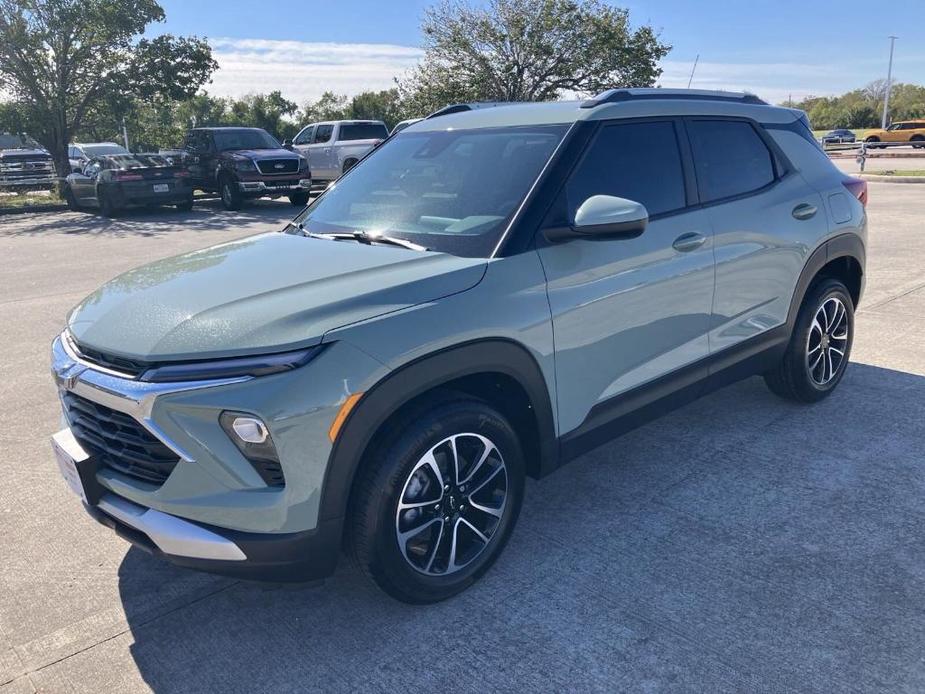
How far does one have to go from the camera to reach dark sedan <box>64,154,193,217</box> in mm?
17109

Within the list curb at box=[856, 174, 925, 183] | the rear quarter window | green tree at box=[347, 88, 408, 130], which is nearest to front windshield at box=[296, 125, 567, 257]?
the rear quarter window

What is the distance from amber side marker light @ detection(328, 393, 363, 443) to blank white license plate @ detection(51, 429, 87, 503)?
1.00m

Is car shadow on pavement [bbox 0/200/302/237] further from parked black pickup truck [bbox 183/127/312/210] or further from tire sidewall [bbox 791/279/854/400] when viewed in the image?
tire sidewall [bbox 791/279/854/400]

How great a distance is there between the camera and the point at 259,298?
266 centimetres

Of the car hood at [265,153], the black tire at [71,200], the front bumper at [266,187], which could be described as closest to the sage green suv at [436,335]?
the front bumper at [266,187]

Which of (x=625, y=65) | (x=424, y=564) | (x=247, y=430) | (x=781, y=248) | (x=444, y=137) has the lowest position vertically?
(x=424, y=564)

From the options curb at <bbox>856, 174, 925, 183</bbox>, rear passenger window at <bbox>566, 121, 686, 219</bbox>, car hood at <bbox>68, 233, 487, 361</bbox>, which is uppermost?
rear passenger window at <bbox>566, 121, 686, 219</bbox>

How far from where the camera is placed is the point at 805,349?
441 centimetres

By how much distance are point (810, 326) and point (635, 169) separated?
68.1 inches

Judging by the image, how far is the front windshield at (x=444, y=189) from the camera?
122 inches

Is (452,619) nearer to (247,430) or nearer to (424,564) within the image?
(424,564)

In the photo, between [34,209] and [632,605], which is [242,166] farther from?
[632,605]

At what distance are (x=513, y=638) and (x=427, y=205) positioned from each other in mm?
1847

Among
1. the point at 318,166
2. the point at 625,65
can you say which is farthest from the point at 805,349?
the point at 625,65
